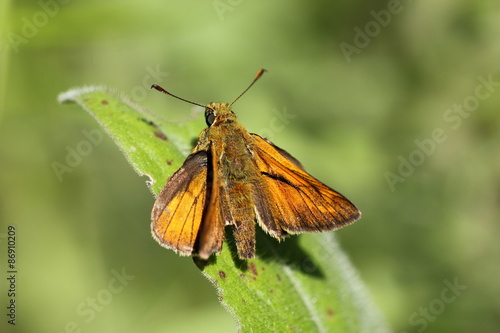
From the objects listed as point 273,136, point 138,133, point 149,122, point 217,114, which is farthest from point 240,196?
point 273,136

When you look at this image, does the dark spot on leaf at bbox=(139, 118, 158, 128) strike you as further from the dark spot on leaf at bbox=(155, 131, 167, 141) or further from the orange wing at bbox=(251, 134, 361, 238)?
the orange wing at bbox=(251, 134, 361, 238)

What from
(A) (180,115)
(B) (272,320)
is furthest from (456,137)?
(B) (272,320)

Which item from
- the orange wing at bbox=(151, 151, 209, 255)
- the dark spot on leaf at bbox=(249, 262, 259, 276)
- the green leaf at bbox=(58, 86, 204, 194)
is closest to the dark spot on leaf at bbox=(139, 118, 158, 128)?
the green leaf at bbox=(58, 86, 204, 194)

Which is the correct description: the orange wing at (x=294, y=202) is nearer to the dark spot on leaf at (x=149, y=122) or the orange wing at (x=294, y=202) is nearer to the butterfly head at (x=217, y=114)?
the butterfly head at (x=217, y=114)

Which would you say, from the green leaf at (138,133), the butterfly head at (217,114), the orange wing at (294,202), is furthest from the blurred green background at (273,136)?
the butterfly head at (217,114)

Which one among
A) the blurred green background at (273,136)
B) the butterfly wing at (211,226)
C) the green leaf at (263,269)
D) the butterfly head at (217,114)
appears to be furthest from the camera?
the blurred green background at (273,136)

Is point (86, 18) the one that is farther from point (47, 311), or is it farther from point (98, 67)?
point (47, 311)
